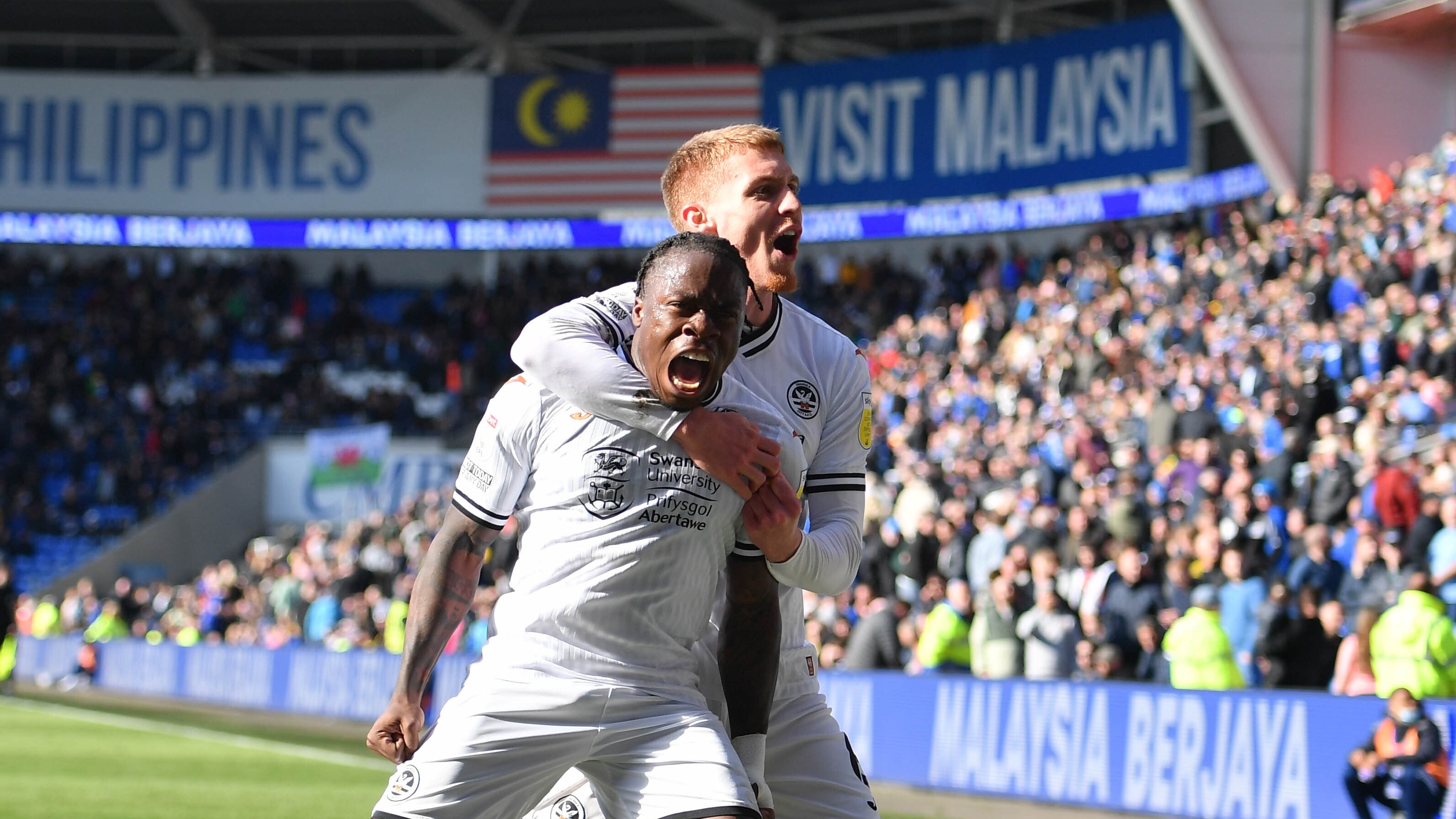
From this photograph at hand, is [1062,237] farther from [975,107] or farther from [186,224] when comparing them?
[186,224]

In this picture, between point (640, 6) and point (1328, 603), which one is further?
point (640, 6)

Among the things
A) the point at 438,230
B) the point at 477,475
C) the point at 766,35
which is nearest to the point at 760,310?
the point at 477,475

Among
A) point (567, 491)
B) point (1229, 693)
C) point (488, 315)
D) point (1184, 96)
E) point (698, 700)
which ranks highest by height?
point (1184, 96)

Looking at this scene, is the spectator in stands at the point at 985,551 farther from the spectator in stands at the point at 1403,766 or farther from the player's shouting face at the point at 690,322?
the player's shouting face at the point at 690,322

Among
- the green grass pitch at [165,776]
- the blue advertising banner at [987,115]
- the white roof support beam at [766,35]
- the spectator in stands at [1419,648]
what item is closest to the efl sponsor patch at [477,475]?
the green grass pitch at [165,776]

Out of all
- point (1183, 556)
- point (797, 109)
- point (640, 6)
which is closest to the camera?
point (1183, 556)

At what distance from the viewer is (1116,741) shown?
12.3 m

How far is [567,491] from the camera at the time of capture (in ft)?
13.3

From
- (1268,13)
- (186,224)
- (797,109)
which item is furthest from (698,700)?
(186,224)

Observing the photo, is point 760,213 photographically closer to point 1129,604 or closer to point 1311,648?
point 1311,648

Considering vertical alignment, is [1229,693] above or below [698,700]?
below

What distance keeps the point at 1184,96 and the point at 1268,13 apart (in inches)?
153

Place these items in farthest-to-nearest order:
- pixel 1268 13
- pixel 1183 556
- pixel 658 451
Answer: pixel 1268 13, pixel 1183 556, pixel 658 451

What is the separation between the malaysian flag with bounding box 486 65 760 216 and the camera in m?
37.0
